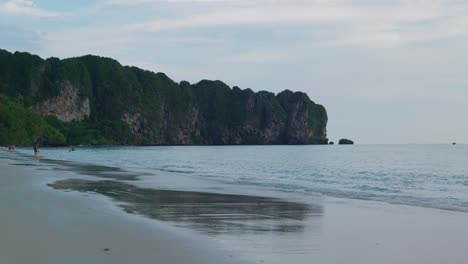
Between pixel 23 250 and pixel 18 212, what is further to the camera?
pixel 18 212

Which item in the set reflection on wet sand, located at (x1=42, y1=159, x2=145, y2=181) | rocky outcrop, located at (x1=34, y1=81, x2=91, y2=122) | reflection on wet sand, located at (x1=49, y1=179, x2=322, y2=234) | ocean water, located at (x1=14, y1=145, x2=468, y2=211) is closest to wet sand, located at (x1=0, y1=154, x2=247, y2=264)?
reflection on wet sand, located at (x1=49, y1=179, x2=322, y2=234)

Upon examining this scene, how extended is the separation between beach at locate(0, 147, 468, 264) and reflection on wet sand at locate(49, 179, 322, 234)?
2cm

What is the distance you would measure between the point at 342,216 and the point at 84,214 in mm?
5707

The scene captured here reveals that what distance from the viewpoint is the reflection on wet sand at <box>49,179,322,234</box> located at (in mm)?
11305

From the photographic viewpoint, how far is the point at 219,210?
14359 millimetres

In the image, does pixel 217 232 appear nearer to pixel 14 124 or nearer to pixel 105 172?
pixel 105 172

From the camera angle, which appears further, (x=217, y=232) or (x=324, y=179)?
(x=324, y=179)

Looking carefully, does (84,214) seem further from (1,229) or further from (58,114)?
(58,114)

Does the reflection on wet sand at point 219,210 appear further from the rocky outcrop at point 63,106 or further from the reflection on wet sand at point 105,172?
the rocky outcrop at point 63,106

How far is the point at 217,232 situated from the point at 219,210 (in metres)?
4.09

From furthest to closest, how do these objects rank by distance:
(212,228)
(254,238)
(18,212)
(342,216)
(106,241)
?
(342,216), (18,212), (212,228), (254,238), (106,241)

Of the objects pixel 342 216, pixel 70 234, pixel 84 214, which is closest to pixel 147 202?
pixel 84 214

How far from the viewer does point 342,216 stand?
534 inches

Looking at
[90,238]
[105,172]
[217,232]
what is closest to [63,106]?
[105,172]
